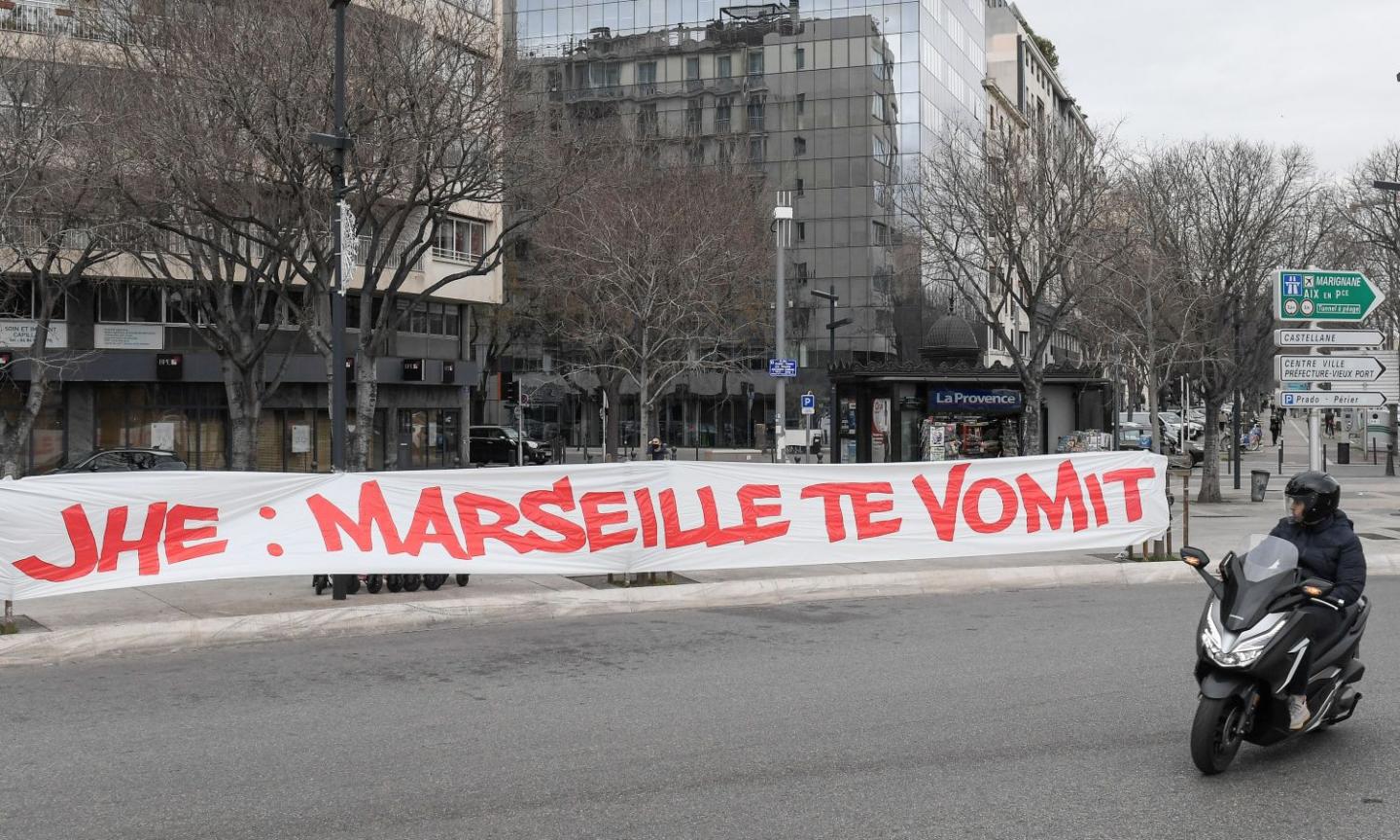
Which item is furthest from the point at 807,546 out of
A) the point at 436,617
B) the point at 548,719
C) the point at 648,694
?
the point at 548,719

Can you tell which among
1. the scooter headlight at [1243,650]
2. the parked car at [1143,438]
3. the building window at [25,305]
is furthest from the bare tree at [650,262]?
the scooter headlight at [1243,650]

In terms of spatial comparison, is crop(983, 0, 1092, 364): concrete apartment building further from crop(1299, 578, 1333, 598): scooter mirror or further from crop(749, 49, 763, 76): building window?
crop(1299, 578, 1333, 598): scooter mirror

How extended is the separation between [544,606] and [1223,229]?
22.5 m

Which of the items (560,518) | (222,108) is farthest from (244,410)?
(560,518)

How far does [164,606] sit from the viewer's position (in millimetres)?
12336

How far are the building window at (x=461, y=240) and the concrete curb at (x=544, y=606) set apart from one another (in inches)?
1267

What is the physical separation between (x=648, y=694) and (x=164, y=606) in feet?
20.1

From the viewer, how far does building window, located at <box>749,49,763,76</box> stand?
69.6m

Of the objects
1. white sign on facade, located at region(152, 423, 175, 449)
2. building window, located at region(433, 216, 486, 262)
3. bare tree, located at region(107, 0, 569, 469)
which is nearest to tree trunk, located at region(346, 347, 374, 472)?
bare tree, located at region(107, 0, 569, 469)

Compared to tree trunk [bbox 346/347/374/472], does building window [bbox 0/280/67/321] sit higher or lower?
higher

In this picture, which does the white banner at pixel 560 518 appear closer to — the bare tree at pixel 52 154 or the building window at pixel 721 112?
the bare tree at pixel 52 154

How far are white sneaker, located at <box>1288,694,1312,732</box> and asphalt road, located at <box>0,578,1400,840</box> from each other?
0.87 feet

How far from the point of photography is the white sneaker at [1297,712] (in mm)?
6652

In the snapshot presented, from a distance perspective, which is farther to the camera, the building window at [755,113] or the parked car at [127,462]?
the building window at [755,113]
